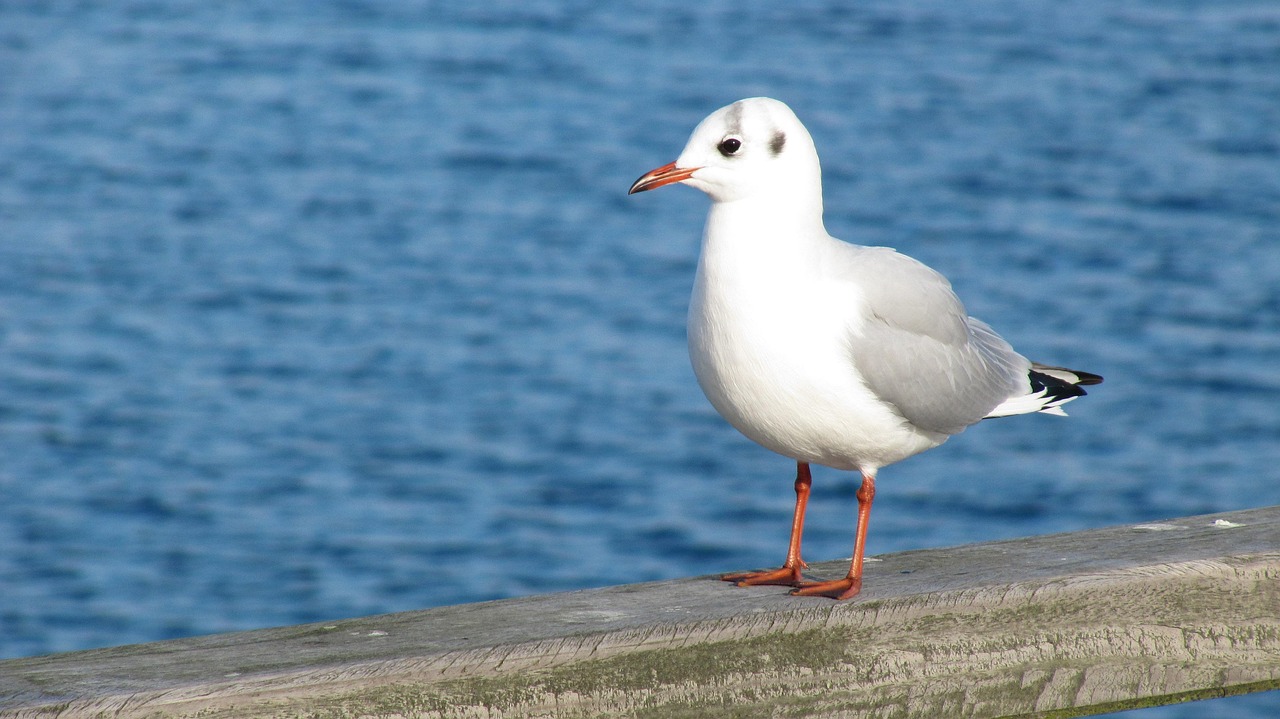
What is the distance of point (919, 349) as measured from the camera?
361cm

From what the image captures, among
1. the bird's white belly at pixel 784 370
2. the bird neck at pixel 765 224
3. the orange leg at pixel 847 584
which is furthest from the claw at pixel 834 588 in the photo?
the bird neck at pixel 765 224

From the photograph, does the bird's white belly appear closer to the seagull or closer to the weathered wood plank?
the seagull

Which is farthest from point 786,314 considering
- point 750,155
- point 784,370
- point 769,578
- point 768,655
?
point 768,655

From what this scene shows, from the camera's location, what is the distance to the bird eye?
10.5 ft

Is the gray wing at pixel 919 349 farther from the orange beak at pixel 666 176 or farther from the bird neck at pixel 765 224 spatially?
the orange beak at pixel 666 176

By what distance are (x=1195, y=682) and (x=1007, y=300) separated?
32.4ft

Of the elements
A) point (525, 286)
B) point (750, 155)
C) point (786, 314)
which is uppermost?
point (750, 155)

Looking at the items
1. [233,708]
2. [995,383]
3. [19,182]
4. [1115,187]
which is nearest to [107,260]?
[19,182]

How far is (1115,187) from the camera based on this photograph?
14703 mm

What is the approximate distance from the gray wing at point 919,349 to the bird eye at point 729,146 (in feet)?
1.11

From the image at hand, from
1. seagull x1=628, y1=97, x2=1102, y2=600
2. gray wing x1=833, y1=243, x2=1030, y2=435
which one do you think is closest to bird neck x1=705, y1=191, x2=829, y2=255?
seagull x1=628, y1=97, x2=1102, y2=600

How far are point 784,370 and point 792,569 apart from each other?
1.49ft

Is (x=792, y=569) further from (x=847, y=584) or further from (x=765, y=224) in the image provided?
(x=765, y=224)

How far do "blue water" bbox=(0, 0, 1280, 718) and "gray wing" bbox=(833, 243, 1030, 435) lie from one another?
18.9 ft
